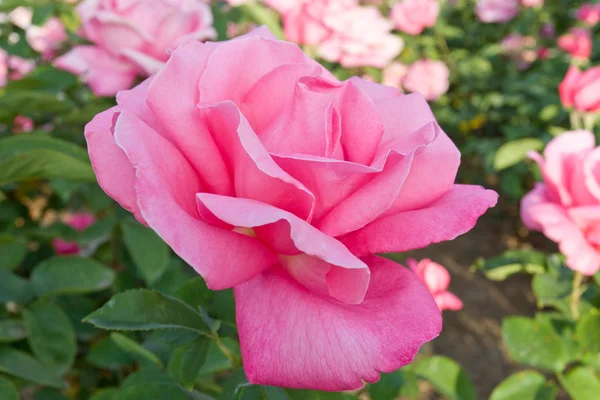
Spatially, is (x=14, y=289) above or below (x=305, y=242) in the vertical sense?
below

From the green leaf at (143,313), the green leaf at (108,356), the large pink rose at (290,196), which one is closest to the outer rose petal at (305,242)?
the large pink rose at (290,196)

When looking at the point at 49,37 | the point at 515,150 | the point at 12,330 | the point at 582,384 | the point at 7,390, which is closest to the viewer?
the point at 7,390

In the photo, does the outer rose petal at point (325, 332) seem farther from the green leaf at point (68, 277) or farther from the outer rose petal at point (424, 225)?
the green leaf at point (68, 277)

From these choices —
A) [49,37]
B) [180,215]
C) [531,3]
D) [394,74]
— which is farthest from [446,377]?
[531,3]

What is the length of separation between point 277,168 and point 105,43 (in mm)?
720

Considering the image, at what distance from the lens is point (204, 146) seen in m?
0.40

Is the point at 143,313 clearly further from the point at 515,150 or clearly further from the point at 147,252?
the point at 515,150

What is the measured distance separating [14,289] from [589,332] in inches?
37.4

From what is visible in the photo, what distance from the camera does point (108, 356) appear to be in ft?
3.04

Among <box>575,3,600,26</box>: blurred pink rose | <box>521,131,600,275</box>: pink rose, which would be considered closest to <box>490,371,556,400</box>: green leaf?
<box>521,131,600,275</box>: pink rose

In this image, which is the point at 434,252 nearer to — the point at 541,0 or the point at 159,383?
the point at 541,0

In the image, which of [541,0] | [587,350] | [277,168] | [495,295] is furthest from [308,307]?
[541,0]

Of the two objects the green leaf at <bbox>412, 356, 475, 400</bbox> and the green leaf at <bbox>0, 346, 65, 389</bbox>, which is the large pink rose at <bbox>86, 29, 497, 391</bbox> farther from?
the green leaf at <bbox>412, 356, 475, 400</bbox>

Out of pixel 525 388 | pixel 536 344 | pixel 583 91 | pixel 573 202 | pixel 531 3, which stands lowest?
pixel 531 3
